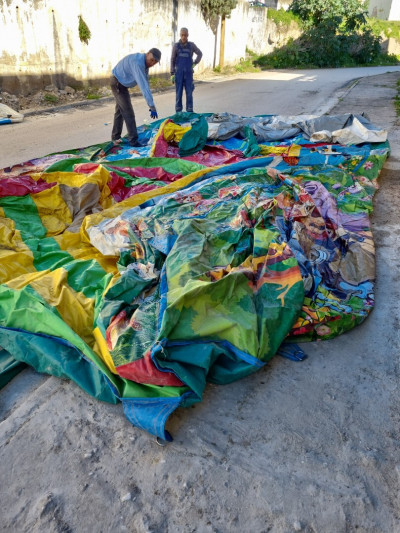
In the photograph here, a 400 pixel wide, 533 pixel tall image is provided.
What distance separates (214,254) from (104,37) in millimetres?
12722

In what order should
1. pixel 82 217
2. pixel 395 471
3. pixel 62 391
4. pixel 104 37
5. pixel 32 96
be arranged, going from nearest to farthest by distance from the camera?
pixel 395 471 → pixel 62 391 → pixel 82 217 → pixel 32 96 → pixel 104 37

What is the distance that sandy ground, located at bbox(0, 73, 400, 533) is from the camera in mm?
1795

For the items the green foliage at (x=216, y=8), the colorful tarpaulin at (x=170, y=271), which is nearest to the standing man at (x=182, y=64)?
the colorful tarpaulin at (x=170, y=271)

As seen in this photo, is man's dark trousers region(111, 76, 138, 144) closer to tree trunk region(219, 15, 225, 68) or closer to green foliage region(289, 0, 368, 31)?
tree trunk region(219, 15, 225, 68)

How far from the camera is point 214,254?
319 centimetres

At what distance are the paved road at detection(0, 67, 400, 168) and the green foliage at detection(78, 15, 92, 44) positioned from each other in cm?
255

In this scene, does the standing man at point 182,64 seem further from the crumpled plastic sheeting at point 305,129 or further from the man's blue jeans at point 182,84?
the crumpled plastic sheeting at point 305,129

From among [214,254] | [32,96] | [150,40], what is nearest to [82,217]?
[214,254]

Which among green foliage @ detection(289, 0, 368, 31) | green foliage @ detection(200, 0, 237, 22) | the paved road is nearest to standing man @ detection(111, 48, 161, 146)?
the paved road

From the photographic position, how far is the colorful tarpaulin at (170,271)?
2404 mm

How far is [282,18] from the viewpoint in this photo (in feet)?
83.0

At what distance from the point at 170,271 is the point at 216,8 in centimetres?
1933

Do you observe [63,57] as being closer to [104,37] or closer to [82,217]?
[104,37]

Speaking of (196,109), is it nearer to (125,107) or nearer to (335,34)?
(125,107)
